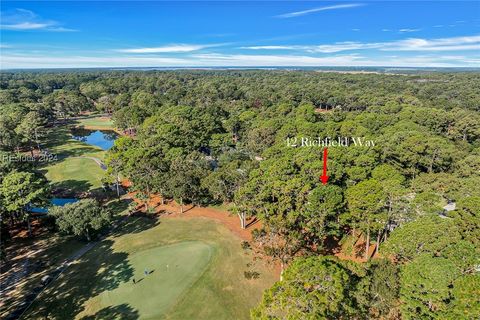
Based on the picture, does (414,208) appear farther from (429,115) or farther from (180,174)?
(429,115)

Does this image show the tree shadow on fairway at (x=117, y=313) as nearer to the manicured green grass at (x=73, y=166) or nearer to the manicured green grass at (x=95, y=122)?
the manicured green grass at (x=73, y=166)

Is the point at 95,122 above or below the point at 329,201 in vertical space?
below

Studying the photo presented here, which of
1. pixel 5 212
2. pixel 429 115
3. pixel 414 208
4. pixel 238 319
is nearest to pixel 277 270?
pixel 238 319

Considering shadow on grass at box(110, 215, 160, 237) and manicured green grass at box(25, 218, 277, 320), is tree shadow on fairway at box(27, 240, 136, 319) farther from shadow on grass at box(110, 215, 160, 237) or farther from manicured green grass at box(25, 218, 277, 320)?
shadow on grass at box(110, 215, 160, 237)

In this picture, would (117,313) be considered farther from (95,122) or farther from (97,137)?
(95,122)

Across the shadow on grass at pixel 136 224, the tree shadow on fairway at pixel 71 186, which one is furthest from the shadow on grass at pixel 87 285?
the tree shadow on fairway at pixel 71 186

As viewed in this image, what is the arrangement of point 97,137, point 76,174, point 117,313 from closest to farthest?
point 117,313
point 76,174
point 97,137

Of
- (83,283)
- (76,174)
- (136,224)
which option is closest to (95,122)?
(76,174)
